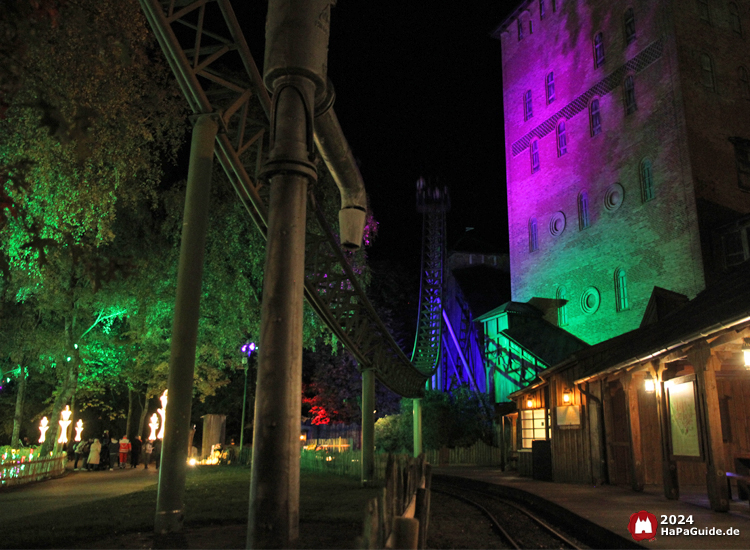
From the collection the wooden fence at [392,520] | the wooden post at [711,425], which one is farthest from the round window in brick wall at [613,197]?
the wooden fence at [392,520]

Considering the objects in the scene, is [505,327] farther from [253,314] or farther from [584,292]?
[253,314]

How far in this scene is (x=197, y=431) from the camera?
136 ft

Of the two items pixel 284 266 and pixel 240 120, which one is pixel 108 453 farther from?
pixel 284 266

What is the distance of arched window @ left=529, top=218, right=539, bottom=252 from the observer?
34.3 meters

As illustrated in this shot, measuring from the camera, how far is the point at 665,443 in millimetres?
11164

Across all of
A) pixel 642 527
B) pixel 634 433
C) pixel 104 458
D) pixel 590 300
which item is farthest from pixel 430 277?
pixel 642 527

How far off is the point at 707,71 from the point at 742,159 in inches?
175

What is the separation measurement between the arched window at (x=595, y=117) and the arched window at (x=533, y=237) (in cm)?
631

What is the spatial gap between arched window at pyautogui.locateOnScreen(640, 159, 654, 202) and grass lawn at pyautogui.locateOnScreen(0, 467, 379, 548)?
69.7 ft

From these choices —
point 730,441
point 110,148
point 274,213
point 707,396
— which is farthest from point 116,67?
point 730,441

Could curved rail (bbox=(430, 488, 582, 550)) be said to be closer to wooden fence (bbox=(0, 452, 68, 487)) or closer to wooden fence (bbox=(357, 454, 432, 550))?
wooden fence (bbox=(357, 454, 432, 550))

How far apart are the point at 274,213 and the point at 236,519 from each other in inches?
213

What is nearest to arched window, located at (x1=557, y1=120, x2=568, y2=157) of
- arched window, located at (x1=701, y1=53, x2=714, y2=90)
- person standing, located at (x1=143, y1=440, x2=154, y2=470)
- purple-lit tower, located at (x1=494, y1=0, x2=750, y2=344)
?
purple-lit tower, located at (x1=494, y1=0, x2=750, y2=344)

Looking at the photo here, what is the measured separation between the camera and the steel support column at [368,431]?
Result: 1433 centimetres
